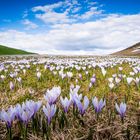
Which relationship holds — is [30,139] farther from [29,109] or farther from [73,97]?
[73,97]

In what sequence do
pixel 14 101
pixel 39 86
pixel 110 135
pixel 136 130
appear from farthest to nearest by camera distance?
pixel 39 86
pixel 14 101
pixel 136 130
pixel 110 135

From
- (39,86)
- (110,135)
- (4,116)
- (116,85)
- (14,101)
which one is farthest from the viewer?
(39,86)

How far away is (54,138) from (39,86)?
3.62m

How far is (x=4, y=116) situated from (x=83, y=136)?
27.7 inches

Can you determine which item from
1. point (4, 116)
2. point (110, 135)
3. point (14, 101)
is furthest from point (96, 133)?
point (14, 101)

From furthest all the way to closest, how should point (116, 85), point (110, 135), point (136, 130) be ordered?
point (116, 85) < point (136, 130) < point (110, 135)

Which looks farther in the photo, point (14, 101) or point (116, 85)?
point (116, 85)

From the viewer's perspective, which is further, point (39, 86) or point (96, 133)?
point (39, 86)

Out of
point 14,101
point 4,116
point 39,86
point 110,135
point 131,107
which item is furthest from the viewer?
point 39,86

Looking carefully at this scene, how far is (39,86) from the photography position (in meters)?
5.88

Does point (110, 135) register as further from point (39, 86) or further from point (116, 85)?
point (39, 86)

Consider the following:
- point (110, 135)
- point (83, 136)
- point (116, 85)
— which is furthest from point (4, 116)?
point (116, 85)

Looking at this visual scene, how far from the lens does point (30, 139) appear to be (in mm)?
2330

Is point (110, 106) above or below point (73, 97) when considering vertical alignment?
below
